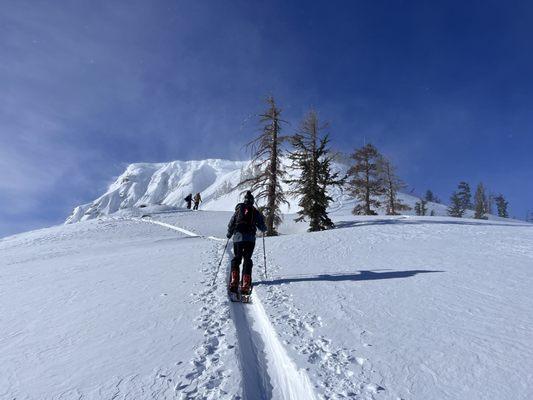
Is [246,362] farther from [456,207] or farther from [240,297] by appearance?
[456,207]

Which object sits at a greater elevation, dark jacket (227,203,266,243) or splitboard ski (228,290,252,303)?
dark jacket (227,203,266,243)

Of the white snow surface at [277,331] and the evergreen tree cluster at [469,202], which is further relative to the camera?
the evergreen tree cluster at [469,202]

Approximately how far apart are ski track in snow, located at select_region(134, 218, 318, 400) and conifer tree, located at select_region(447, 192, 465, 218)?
84044mm

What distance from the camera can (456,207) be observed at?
83875 mm

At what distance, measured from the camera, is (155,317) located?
5828 millimetres

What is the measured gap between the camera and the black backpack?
8.29m

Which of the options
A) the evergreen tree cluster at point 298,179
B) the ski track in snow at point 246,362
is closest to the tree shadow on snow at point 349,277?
the ski track in snow at point 246,362

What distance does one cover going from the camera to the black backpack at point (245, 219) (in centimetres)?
829

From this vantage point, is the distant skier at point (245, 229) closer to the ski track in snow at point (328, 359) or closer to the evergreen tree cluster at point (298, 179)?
the ski track in snow at point (328, 359)

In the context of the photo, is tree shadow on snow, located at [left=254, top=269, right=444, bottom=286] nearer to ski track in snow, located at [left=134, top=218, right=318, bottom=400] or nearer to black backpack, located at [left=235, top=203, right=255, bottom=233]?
black backpack, located at [left=235, top=203, right=255, bottom=233]

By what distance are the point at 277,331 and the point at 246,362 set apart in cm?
94

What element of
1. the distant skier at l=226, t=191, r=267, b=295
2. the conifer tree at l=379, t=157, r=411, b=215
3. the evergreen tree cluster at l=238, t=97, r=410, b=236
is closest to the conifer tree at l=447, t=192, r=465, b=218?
the conifer tree at l=379, t=157, r=411, b=215

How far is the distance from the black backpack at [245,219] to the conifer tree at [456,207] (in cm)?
8211

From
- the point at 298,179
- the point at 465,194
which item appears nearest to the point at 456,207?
the point at 465,194
